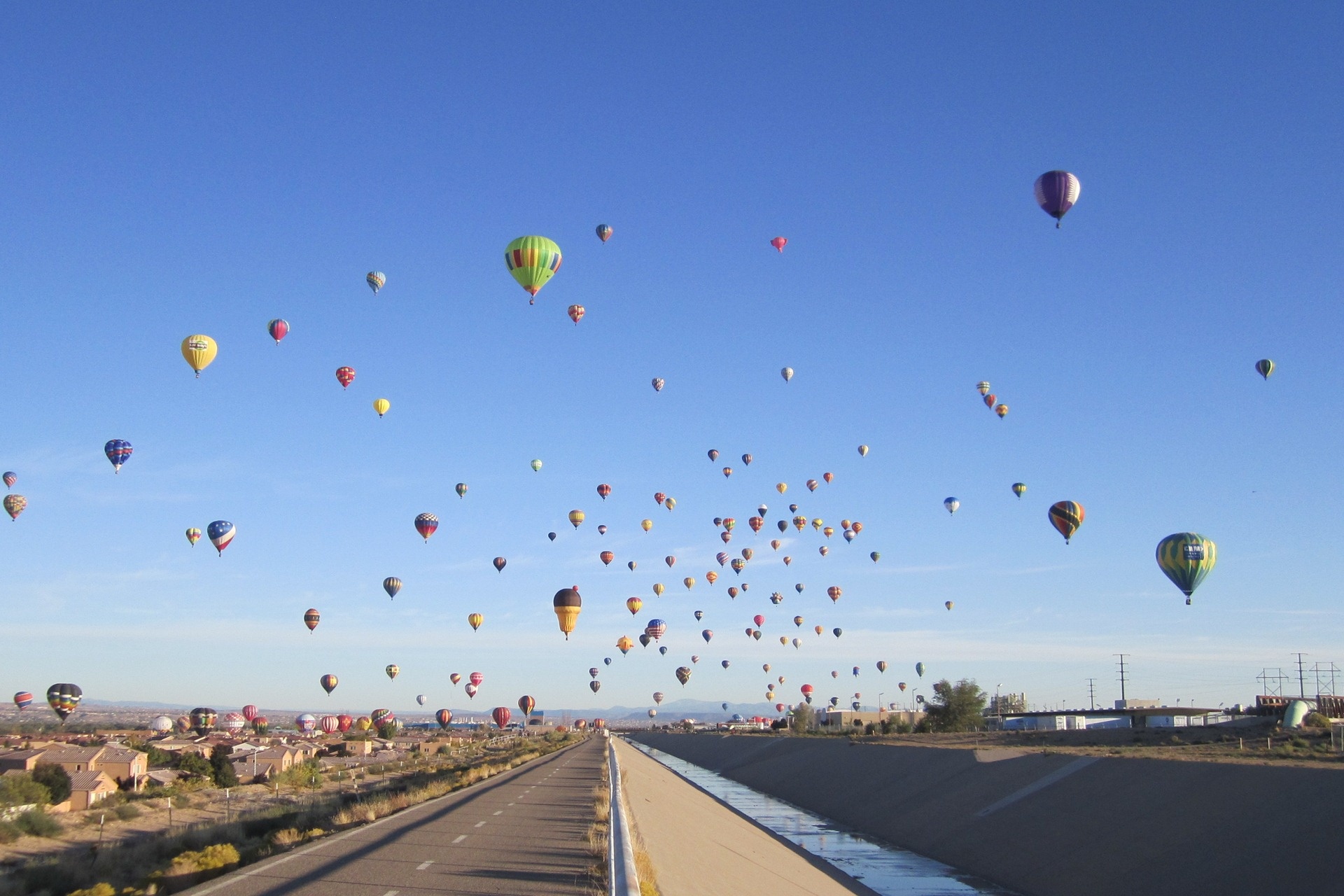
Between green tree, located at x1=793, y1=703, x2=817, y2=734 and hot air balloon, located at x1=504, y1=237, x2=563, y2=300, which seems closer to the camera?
hot air balloon, located at x1=504, y1=237, x2=563, y2=300

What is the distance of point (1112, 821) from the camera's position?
2792cm

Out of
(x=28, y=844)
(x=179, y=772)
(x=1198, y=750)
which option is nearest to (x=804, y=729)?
(x=179, y=772)

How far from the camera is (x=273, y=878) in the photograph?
16.1 m

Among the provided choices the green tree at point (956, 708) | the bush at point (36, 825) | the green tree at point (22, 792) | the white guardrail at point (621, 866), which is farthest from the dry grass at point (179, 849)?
the green tree at point (956, 708)

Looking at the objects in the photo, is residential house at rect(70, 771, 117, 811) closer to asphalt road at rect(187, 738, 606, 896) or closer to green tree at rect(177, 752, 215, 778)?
green tree at rect(177, 752, 215, 778)

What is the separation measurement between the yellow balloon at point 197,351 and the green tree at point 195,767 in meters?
33.5

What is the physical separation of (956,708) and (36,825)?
8595 cm

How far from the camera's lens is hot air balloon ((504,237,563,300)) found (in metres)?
46.8

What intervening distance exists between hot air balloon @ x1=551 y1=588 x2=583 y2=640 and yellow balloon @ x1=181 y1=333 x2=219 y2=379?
22.1 meters

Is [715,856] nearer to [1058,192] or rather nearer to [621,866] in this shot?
[621,866]

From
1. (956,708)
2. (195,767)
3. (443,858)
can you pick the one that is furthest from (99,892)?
(956,708)

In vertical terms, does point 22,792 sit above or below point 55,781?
above

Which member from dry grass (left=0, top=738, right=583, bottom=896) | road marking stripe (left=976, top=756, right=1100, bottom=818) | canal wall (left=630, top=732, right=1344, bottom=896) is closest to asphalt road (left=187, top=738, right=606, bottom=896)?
dry grass (left=0, top=738, right=583, bottom=896)

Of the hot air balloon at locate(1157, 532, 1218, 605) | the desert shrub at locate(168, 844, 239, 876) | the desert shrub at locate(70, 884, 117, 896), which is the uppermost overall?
the hot air balloon at locate(1157, 532, 1218, 605)
